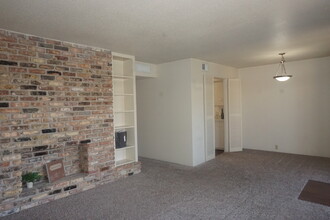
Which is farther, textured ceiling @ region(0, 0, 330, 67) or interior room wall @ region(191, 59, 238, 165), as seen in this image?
interior room wall @ region(191, 59, 238, 165)

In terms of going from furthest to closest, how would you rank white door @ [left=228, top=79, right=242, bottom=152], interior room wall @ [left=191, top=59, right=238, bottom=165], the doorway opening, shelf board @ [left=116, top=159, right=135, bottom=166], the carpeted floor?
the doorway opening, white door @ [left=228, top=79, right=242, bottom=152], interior room wall @ [left=191, top=59, right=238, bottom=165], shelf board @ [left=116, top=159, right=135, bottom=166], the carpeted floor

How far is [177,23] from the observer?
2.92m

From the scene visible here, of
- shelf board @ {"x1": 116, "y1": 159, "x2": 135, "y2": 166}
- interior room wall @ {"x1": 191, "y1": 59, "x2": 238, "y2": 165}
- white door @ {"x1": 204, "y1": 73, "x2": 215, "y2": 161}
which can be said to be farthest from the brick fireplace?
white door @ {"x1": 204, "y1": 73, "x2": 215, "y2": 161}

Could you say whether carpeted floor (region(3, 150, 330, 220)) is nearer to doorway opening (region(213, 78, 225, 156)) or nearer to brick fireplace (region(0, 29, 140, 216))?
brick fireplace (region(0, 29, 140, 216))

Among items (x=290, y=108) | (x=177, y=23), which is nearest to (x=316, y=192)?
(x=290, y=108)

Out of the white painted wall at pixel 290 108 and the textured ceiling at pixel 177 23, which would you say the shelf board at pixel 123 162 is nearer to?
the textured ceiling at pixel 177 23

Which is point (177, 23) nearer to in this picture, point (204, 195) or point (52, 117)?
point (52, 117)

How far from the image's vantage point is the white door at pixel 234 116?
6.39 meters

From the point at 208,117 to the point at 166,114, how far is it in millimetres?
1078

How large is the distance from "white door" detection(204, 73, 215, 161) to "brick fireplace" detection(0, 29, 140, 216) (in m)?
2.15

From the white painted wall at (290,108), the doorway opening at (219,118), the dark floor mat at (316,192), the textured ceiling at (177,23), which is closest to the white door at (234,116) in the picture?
the doorway opening at (219,118)

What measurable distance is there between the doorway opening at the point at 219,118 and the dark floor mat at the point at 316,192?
2822 millimetres

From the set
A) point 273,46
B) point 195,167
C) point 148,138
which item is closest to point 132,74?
point 148,138

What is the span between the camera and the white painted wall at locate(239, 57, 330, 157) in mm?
5555
